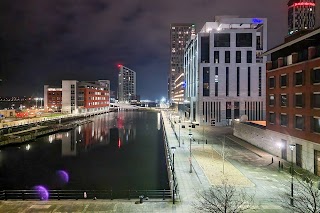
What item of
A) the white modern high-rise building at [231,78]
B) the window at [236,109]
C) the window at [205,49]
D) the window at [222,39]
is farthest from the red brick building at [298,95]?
the window at [205,49]

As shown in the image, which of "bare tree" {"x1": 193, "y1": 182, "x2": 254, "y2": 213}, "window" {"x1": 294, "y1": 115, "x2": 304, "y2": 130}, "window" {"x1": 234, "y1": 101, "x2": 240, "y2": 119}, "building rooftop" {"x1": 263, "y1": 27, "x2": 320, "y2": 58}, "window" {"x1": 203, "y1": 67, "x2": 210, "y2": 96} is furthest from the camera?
"window" {"x1": 203, "y1": 67, "x2": 210, "y2": 96}

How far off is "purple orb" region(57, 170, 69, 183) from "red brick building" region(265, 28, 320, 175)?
35.3 metres

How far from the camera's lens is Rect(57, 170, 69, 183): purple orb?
1720 inches

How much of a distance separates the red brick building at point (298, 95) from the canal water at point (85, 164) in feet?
65.2

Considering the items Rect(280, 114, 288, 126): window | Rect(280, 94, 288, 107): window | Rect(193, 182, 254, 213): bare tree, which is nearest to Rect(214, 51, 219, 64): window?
Rect(280, 94, 288, 107): window

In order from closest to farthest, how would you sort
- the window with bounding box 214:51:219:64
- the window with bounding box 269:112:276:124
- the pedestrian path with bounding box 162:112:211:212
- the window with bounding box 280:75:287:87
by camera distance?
the pedestrian path with bounding box 162:112:211:212 < the window with bounding box 280:75:287:87 < the window with bounding box 269:112:276:124 < the window with bounding box 214:51:219:64

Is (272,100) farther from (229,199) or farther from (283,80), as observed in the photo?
(229,199)

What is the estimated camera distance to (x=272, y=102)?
48688mm

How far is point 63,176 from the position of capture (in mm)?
46000

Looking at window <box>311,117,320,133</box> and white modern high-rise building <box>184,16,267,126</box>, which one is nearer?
window <box>311,117,320,133</box>

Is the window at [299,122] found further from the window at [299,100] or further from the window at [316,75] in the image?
the window at [316,75]

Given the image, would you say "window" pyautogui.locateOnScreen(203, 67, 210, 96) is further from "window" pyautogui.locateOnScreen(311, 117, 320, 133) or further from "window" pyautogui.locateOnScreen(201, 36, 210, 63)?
"window" pyautogui.locateOnScreen(311, 117, 320, 133)

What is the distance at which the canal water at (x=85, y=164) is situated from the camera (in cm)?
4194

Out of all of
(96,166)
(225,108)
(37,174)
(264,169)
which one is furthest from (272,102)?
(225,108)
